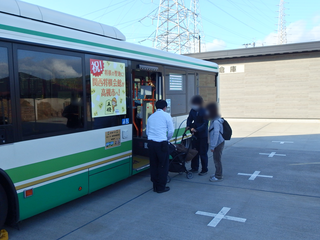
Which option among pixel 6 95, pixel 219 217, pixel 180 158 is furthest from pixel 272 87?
pixel 6 95

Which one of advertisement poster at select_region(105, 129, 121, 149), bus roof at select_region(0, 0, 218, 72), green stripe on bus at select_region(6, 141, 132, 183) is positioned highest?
bus roof at select_region(0, 0, 218, 72)

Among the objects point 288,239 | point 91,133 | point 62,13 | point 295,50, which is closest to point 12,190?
point 91,133

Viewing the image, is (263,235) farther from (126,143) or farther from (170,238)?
(126,143)

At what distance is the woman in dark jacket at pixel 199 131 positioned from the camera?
6609mm

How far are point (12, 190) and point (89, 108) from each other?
5.68ft

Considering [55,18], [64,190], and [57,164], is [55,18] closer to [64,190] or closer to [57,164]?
[57,164]

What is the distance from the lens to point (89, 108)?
486 centimetres

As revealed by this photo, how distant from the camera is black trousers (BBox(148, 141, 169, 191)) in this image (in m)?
5.43

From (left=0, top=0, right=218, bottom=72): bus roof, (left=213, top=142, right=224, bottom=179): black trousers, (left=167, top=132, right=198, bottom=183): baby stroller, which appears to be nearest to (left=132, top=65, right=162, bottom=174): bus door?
(left=0, top=0, right=218, bottom=72): bus roof

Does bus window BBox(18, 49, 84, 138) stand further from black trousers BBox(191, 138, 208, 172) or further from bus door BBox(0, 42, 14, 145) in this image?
black trousers BBox(191, 138, 208, 172)

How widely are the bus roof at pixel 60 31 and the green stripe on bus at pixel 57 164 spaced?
168 centimetres

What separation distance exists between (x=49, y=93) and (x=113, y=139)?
1.57 m

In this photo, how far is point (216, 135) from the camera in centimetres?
605

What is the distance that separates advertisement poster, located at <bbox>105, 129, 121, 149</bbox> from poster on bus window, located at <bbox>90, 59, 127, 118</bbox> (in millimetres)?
349
